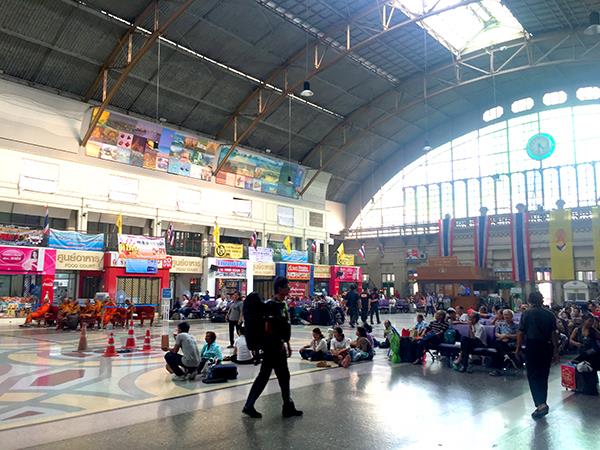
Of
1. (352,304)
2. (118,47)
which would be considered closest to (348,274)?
(352,304)

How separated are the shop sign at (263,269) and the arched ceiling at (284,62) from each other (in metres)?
8.31

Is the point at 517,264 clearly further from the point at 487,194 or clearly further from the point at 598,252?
the point at 487,194

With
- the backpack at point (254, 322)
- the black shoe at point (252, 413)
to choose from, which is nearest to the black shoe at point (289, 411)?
the black shoe at point (252, 413)

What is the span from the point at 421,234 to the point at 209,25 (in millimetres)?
25255

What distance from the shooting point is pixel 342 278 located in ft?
127

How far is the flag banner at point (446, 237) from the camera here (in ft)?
121

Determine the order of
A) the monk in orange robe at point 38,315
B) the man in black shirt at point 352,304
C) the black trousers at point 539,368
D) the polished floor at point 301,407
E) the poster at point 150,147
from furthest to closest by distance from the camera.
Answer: the poster at point 150,147 → the monk in orange robe at point 38,315 → the man in black shirt at point 352,304 → the black trousers at point 539,368 → the polished floor at point 301,407

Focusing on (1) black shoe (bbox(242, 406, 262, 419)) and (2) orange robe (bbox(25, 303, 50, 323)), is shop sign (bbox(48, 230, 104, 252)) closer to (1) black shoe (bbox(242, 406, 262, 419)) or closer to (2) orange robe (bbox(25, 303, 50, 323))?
(2) orange robe (bbox(25, 303, 50, 323))

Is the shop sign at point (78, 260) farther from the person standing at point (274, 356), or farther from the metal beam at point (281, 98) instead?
the person standing at point (274, 356)

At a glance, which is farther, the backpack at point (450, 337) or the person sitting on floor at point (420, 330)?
the person sitting on floor at point (420, 330)

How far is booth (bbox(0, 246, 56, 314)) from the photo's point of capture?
21.0 meters

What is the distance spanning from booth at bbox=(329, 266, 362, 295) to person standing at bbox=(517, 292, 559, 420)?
3084 cm

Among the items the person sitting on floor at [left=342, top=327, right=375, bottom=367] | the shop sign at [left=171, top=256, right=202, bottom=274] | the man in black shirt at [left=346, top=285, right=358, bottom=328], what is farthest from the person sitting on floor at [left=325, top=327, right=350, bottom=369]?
the shop sign at [left=171, top=256, right=202, bottom=274]

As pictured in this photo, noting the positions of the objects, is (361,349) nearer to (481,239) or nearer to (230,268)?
(230,268)
